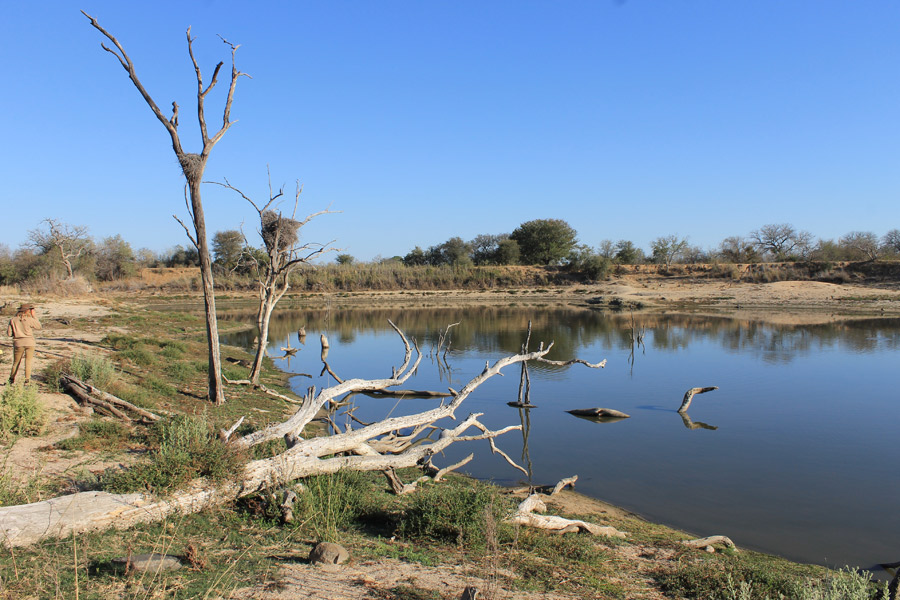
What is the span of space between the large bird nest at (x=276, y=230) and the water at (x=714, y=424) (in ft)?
15.6

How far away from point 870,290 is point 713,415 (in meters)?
40.2

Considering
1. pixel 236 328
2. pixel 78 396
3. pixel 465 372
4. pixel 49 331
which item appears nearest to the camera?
pixel 78 396

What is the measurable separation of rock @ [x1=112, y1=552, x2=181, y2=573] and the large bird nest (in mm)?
10307

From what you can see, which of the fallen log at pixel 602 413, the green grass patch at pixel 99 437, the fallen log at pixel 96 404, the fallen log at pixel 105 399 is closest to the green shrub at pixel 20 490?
the green grass patch at pixel 99 437

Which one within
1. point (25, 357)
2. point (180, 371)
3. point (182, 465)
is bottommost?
point (180, 371)

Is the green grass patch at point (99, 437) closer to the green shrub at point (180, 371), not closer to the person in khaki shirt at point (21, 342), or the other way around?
the person in khaki shirt at point (21, 342)

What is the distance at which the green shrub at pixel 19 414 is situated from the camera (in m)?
7.01

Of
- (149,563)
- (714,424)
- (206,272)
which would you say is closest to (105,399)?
(206,272)

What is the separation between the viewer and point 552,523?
641cm

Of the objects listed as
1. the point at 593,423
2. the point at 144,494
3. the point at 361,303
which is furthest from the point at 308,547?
the point at 361,303

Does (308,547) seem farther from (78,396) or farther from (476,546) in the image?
(78,396)

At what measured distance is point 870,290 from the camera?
45000 millimetres

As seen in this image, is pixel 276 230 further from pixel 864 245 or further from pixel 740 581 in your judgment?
pixel 864 245

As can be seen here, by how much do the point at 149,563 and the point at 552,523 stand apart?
4084mm
